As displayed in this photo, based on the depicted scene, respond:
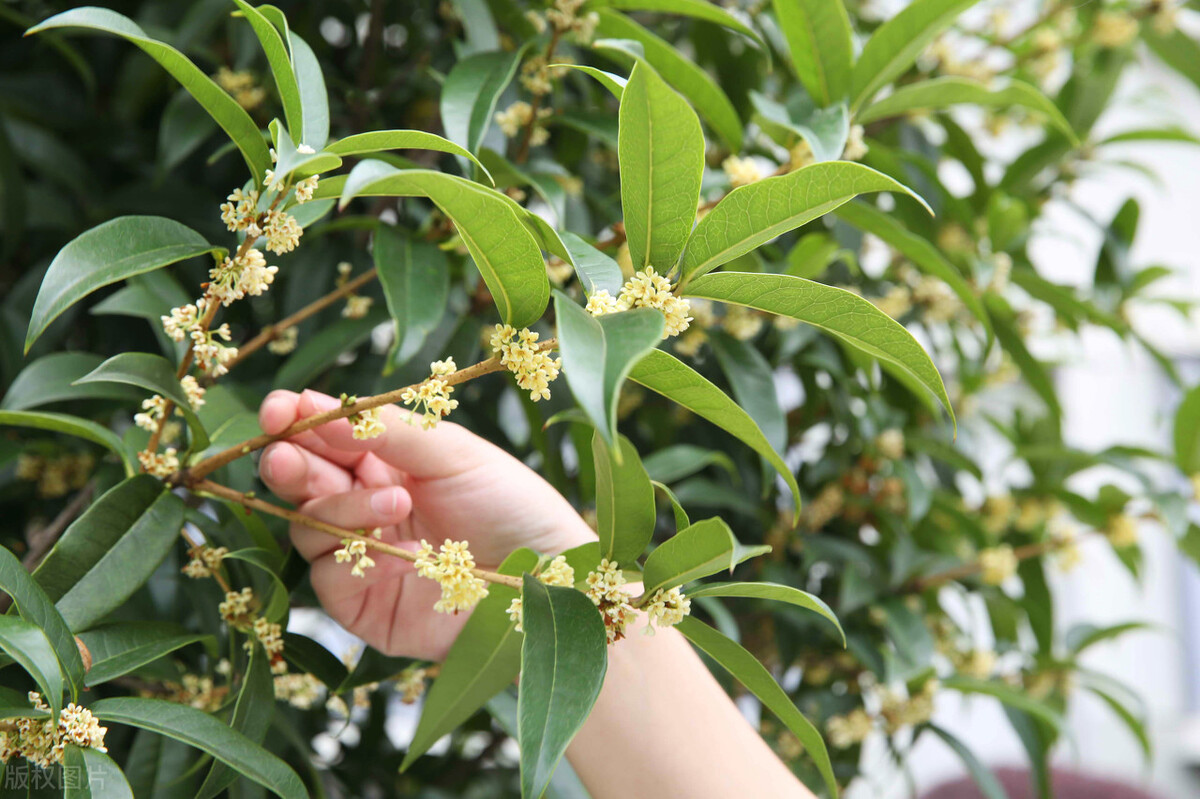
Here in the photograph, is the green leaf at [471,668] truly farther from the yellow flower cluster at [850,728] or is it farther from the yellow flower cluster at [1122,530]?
the yellow flower cluster at [1122,530]

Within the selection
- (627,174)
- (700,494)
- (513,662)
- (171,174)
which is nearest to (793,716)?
(513,662)

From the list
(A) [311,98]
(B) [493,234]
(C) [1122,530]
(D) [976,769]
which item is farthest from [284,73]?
(C) [1122,530]

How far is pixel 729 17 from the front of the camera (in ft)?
1.81

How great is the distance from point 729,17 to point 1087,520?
0.79 m

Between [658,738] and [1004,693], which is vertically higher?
[658,738]

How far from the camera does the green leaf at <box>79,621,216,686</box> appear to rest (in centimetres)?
40

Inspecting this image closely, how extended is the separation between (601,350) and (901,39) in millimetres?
394

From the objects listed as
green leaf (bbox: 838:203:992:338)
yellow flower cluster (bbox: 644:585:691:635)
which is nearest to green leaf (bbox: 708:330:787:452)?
green leaf (bbox: 838:203:992:338)

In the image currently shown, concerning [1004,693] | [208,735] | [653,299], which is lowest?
[1004,693]

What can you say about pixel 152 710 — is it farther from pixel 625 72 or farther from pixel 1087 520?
pixel 1087 520

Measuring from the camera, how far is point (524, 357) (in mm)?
354

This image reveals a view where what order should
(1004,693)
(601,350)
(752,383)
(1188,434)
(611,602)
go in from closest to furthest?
(601,350)
(611,602)
(752,383)
(1004,693)
(1188,434)

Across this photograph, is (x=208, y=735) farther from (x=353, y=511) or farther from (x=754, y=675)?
(x=754, y=675)

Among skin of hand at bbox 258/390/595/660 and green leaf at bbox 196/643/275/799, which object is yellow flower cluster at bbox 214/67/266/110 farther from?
green leaf at bbox 196/643/275/799
